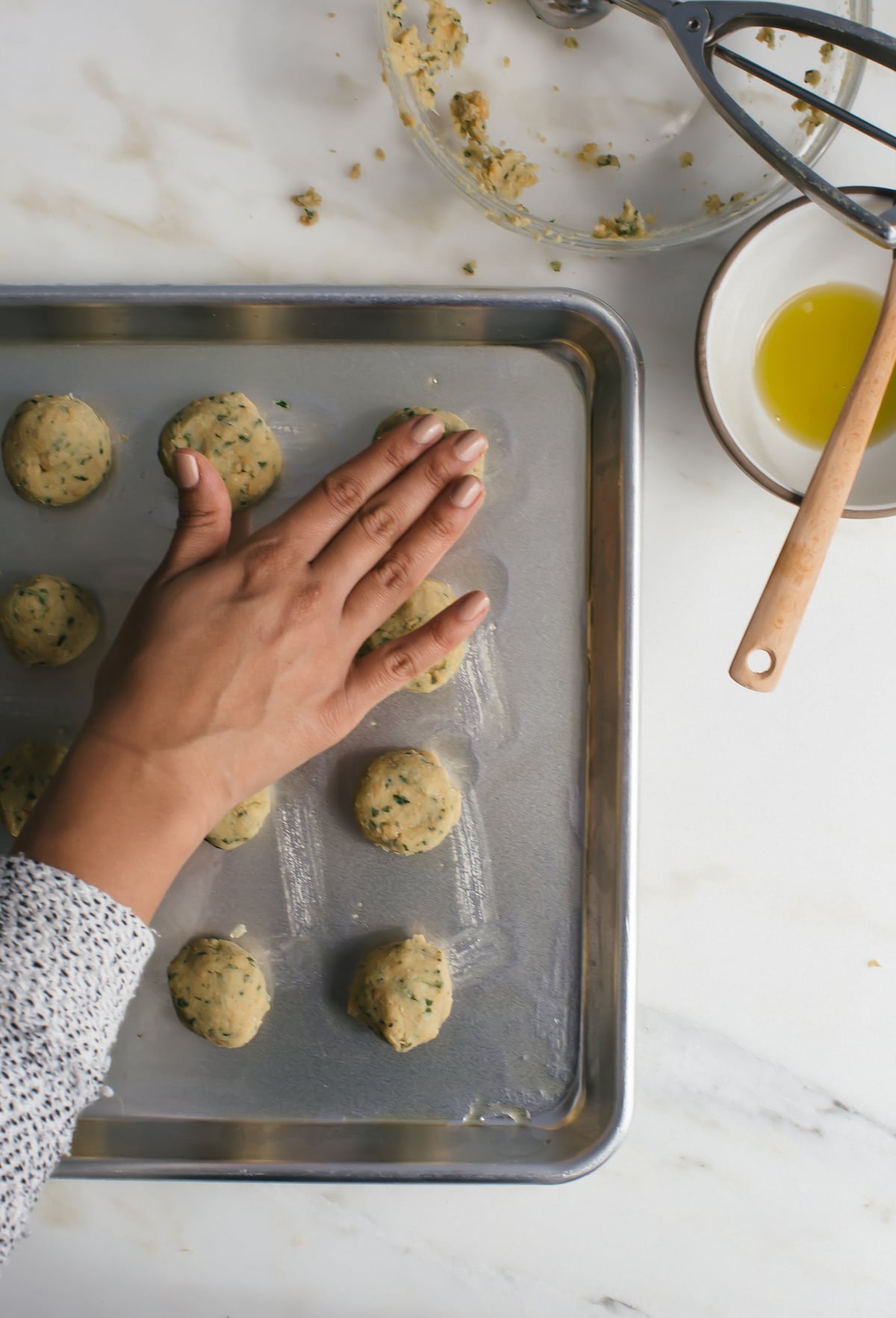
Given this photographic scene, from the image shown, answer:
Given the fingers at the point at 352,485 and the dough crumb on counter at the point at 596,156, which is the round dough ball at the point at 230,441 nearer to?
the fingers at the point at 352,485

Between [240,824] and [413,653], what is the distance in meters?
0.29

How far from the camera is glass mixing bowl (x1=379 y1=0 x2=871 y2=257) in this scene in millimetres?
1153

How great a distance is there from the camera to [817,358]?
46.0 inches

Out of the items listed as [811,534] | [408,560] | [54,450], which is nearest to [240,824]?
[408,560]

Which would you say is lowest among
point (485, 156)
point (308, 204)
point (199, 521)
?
point (199, 521)

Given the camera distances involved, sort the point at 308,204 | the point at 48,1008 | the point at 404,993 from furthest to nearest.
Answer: the point at 308,204, the point at 404,993, the point at 48,1008

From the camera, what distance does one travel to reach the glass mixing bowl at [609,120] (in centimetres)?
115

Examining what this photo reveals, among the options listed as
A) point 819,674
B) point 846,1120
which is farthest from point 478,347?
point 846,1120

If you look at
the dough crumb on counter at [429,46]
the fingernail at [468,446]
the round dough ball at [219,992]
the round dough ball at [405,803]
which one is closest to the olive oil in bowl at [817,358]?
the fingernail at [468,446]

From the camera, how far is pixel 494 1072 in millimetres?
1167

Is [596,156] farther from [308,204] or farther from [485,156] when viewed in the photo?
[308,204]

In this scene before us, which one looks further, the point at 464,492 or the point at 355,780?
the point at 355,780

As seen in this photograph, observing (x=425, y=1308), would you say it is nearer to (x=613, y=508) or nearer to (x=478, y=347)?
(x=613, y=508)

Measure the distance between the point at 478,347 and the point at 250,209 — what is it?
1.10 feet
